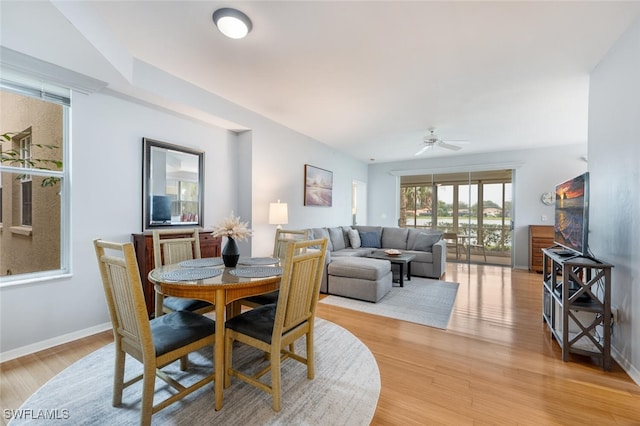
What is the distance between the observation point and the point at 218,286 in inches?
64.7

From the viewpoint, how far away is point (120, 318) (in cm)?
159

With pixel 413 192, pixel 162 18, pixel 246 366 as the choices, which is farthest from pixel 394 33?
pixel 413 192

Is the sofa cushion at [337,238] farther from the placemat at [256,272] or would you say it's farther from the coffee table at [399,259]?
the placemat at [256,272]

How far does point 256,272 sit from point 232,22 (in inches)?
73.5

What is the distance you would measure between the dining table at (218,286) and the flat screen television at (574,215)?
2601 millimetres

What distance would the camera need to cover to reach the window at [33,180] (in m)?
2.31

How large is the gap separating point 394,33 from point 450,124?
2714 mm

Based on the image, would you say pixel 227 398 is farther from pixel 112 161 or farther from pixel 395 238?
pixel 395 238

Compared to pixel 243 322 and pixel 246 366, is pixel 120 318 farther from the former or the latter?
Result: pixel 246 366

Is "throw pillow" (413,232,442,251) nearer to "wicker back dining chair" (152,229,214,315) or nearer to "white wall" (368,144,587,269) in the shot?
"white wall" (368,144,587,269)

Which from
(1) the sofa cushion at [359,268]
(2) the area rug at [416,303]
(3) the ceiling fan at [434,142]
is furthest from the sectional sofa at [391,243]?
(3) the ceiling fan at [434,142]

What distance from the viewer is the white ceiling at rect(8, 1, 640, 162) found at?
1.97 meters

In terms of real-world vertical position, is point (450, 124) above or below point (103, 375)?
above

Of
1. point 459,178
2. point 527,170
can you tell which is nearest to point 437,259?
point 459,178
